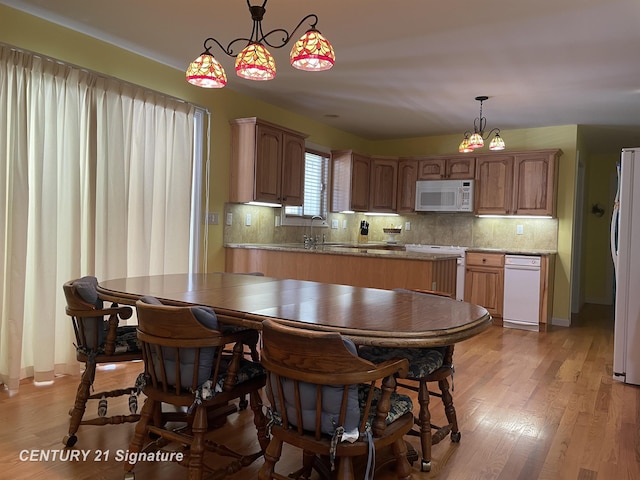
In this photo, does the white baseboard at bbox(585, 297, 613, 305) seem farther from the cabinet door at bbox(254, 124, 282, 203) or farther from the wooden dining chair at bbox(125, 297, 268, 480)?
the wooden dining chair at bbox(125, 297, 268, 480)

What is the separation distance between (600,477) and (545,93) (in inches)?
137

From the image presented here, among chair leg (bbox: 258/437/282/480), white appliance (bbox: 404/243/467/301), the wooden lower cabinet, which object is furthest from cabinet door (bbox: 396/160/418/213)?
chair leg (bbox: 258/437/282/480)

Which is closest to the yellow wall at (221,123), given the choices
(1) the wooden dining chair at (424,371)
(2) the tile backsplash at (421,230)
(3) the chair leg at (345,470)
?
(2) the tile backsplash at (421,230)

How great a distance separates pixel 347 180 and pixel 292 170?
1.32 meters

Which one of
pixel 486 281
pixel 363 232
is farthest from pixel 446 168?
pixel 486 281

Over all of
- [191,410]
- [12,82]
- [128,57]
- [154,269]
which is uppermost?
[128,57]

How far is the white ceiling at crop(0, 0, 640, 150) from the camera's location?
2957 millimetres

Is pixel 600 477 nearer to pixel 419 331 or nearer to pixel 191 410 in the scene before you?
pixel 419 331

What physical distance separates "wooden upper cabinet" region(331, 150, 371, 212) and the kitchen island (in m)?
1.89

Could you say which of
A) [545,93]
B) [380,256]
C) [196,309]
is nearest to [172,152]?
[380,256]

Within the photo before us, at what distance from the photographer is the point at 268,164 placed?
4.79 m

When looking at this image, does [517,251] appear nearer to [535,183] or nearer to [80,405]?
[535,183]

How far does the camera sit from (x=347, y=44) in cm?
352

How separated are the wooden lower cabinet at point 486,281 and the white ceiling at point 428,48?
1.64 meters
